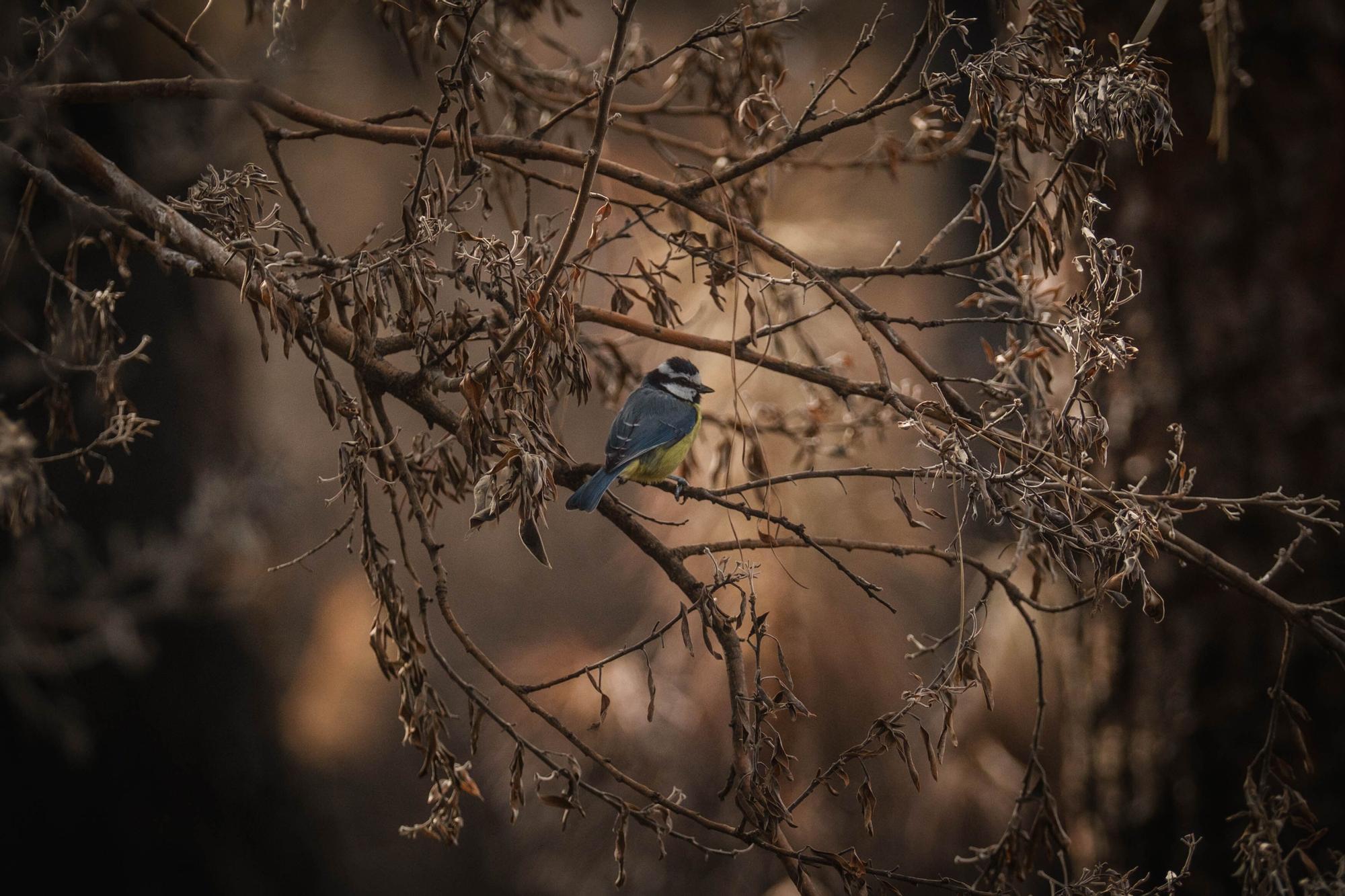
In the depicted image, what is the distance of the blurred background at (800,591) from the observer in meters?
2.16

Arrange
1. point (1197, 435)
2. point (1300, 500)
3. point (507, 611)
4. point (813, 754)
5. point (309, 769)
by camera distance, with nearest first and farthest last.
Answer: point (1300, 500)
point (1197, 435)
point (813, 754)
point (309, 769)
point (507, 611)

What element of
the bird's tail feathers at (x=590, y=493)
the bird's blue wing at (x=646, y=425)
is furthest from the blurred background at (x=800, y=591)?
the bird's tail feathers at (x=590, y=493)

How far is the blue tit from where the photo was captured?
225 centimetres

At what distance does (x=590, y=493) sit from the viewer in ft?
6.38

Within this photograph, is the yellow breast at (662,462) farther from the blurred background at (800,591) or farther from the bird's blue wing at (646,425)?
the blurred background at (800,591)

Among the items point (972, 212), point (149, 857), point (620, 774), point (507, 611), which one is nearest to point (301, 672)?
point (507, 611)

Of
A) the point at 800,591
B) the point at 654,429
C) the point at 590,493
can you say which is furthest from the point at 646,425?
the point at 800,591

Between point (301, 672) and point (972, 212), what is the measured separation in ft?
20.4

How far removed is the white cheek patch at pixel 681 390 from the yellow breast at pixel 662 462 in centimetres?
6

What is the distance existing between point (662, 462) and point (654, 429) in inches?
5.0

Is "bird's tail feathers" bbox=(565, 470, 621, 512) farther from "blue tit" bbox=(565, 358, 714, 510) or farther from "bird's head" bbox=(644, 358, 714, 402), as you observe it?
"bird's head" bbox=(644, 358, 714, 402)

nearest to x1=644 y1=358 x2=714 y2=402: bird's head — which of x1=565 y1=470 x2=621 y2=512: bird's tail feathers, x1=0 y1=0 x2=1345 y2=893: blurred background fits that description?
x1=0 y1=0 x2=1345 y2=893: blurred background

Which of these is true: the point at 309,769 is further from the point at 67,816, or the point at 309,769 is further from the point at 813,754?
the point at 813,754

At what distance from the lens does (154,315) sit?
3600 mm
